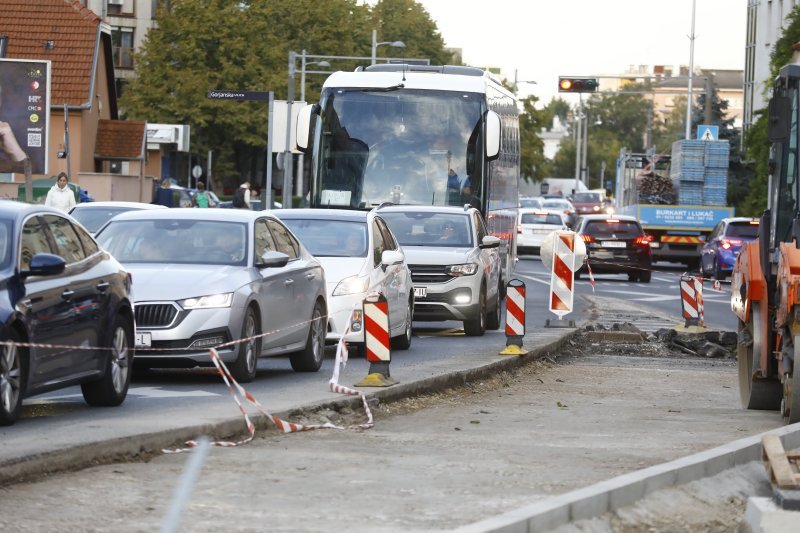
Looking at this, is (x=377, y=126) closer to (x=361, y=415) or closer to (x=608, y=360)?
(x=608, y=360)

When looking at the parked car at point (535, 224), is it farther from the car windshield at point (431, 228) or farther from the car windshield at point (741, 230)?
the car windshield at point (431, 228)

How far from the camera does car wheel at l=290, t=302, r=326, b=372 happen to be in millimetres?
16703

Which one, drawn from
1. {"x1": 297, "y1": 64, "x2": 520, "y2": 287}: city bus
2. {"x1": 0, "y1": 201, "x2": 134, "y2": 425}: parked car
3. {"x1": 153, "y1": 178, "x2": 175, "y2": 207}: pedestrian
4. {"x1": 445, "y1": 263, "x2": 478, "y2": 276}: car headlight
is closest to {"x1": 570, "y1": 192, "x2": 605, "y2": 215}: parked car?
{"x1": 153, "y1": 178, "x2": 175, "y2": 207}: pedestrian

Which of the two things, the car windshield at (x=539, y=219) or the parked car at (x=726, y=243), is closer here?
the parked car at (x=726, y=243)

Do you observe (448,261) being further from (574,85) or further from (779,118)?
(574,85)

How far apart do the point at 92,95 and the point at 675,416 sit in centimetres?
5429

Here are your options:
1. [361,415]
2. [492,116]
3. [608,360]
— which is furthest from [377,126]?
[361,415]

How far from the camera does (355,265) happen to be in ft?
62.1

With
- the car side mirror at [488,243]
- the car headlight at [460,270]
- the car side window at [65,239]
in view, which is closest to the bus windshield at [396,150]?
the car side mirror at [488,243]

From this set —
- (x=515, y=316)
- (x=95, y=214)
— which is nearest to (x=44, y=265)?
(x=515, y=316)

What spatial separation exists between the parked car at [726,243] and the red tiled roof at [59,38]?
1132 inches

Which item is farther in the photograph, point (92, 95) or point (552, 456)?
point (92, 95)

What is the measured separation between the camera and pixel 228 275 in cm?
1518

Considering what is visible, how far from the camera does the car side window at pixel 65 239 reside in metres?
12.3
